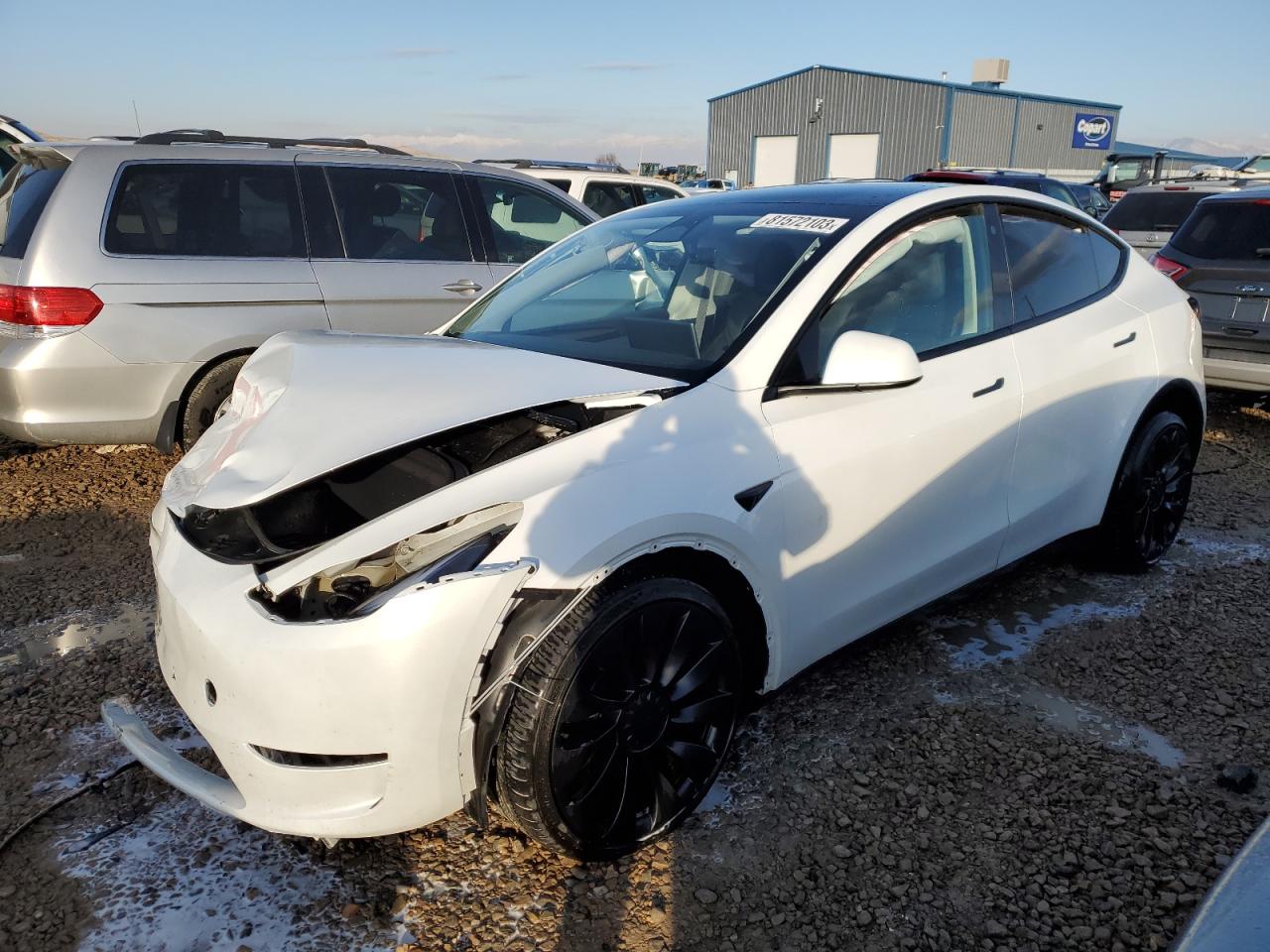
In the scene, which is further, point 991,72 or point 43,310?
point 991,72

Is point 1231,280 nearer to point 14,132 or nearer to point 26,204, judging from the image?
point 26,204

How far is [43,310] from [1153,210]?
9928 millimetres

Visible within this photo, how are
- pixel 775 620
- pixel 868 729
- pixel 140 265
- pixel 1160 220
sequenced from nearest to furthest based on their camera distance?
pixel 775 620
pixel 868 729
pixel 140 265
pixel 1160 220

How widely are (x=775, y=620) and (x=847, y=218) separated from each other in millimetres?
1333

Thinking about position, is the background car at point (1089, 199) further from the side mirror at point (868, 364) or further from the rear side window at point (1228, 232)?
the side mirror at point (868, 364)

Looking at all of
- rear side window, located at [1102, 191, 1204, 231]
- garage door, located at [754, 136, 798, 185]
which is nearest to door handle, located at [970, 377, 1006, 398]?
rear side window, located at [1102, 191, 1204, 231]

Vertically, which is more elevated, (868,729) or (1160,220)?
(1160,220)

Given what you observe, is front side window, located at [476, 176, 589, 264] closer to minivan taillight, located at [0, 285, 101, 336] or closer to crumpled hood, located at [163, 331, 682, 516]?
minivan taillight, located at [0, 285, 101, 336]

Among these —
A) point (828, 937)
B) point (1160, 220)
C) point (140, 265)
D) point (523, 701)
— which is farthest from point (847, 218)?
point (1160, 220)

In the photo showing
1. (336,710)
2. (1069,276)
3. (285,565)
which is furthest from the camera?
(1069,276)

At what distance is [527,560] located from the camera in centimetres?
197

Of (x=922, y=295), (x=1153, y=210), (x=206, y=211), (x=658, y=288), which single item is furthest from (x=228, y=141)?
(x=1153, y=210)

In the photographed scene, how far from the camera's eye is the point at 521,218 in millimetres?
6086

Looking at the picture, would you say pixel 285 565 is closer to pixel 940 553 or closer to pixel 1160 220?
pixel 940 553
